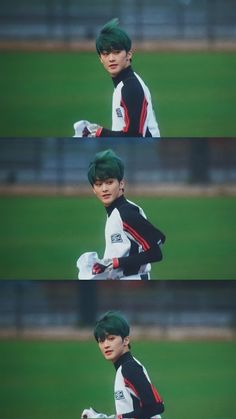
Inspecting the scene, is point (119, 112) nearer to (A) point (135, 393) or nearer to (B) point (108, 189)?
(B) point (108, 189)

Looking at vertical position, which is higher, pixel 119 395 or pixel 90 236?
pixel 90 236

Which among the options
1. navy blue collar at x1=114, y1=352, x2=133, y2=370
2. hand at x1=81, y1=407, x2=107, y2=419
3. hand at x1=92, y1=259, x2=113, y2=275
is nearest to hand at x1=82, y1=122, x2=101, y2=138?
hand at x1=92, y1=259, x2=113, y2=275

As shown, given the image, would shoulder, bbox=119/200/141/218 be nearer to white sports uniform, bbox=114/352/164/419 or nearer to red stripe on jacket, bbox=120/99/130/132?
red stripe on jacket, bbox=120/99/130/132

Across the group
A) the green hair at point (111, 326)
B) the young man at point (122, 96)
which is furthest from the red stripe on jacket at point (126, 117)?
the green hair at point (111, 326)

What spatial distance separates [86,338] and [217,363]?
34 cm

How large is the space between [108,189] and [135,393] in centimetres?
54

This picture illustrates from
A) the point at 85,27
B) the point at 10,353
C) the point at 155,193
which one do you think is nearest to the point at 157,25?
the point at 85,27

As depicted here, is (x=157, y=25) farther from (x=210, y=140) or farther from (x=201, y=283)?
(x=201, y=283)

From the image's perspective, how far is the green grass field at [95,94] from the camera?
375cm

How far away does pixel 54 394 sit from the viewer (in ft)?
11.4

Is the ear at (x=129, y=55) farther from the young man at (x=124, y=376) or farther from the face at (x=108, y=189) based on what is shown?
the young man at (x=124, y=376)

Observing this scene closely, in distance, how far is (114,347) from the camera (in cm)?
348

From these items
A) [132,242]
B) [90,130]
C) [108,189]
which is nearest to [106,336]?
[132,242]

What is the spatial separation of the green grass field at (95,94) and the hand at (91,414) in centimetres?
77
